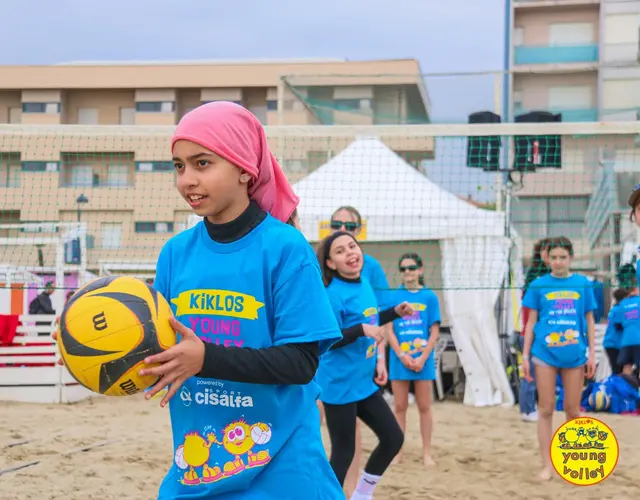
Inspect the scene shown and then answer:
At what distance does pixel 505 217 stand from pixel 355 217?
557 centimetres

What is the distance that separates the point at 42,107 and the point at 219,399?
51386mm

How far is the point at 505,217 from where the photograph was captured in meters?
11.7

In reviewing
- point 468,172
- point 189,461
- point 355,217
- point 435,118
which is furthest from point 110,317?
point 435,118

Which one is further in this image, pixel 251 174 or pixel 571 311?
pixel 571 311

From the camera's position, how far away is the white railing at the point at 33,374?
1111 centimetres

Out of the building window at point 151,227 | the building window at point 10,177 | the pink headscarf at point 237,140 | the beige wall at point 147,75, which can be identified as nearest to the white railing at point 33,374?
the building window at point 10,177

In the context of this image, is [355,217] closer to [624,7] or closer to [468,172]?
[468,172]

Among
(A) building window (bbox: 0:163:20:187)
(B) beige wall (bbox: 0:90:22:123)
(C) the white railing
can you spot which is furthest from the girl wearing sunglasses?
(B) beige wall (bbox: 0:90:22:123)

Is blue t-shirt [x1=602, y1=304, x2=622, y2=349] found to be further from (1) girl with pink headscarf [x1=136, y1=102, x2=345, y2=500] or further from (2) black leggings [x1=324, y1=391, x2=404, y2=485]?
(1) girl with pink headscarf [x1=136, y1=102, x2=345, y2=500]

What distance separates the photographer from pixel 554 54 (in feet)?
138

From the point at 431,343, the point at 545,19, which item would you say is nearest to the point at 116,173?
the point at 545,19

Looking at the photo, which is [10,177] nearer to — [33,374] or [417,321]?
[33,374]

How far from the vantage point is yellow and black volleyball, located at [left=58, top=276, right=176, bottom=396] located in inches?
78.4

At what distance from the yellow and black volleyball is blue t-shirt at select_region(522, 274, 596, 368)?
484 cm
